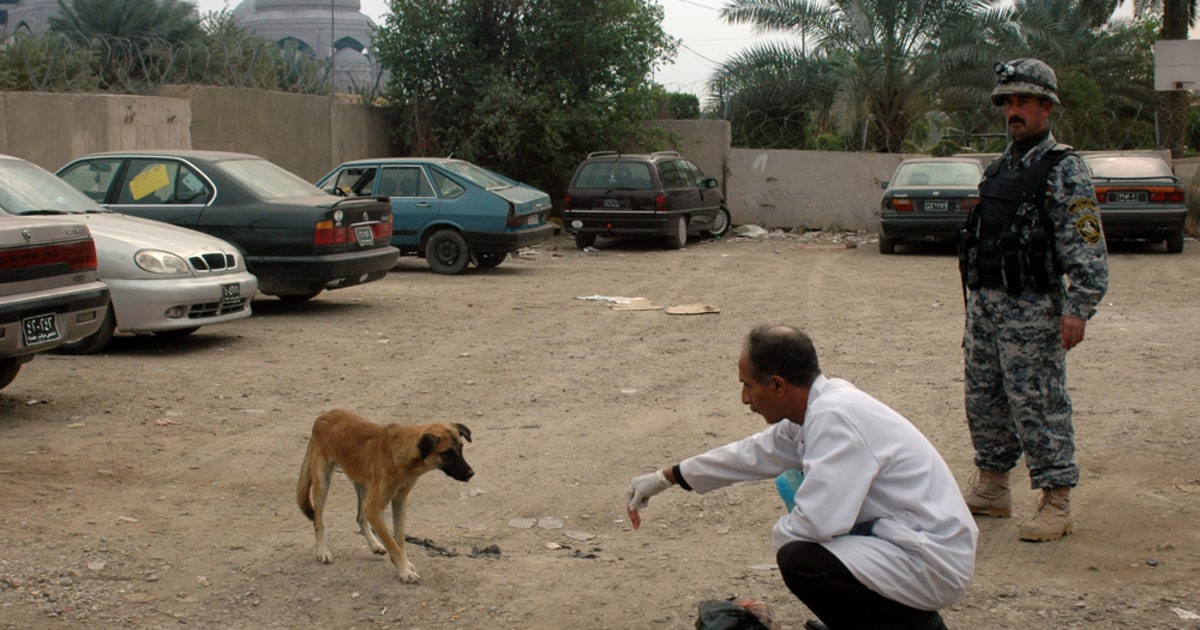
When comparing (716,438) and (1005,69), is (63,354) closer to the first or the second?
(716,438)

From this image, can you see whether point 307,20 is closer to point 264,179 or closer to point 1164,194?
point 1164,194

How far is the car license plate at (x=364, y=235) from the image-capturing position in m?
11.6

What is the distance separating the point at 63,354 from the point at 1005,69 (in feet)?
23.8

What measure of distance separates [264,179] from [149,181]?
1057 millimetres

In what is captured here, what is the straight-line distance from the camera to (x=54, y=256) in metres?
7.09

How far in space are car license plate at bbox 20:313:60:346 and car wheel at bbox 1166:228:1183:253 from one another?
1607 centimetres

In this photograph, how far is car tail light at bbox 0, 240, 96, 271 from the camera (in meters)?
6.71

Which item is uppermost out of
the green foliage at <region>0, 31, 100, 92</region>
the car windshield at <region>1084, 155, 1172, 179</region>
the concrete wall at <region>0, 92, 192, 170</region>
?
the green foliage at <region>0, 31, 100, 92</region>

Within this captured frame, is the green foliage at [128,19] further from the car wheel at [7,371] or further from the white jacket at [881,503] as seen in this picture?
the white jacket at [881,503]

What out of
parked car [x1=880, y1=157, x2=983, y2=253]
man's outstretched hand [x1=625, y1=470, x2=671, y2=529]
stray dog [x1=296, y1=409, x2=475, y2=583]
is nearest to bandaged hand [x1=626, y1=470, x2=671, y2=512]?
man's outstretched hand [x1=625, y1=470, x2=671, y2=529]

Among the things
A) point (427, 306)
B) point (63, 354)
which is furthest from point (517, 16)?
point (63, 354)

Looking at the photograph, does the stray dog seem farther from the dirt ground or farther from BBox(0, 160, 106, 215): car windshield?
BBox(0, 160, 106, 215): car windshield

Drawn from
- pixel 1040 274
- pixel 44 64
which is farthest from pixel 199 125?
pixel 1040 274

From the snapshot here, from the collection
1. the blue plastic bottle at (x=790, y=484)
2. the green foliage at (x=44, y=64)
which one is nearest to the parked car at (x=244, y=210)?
the green foliage at (x=44, y=64)
